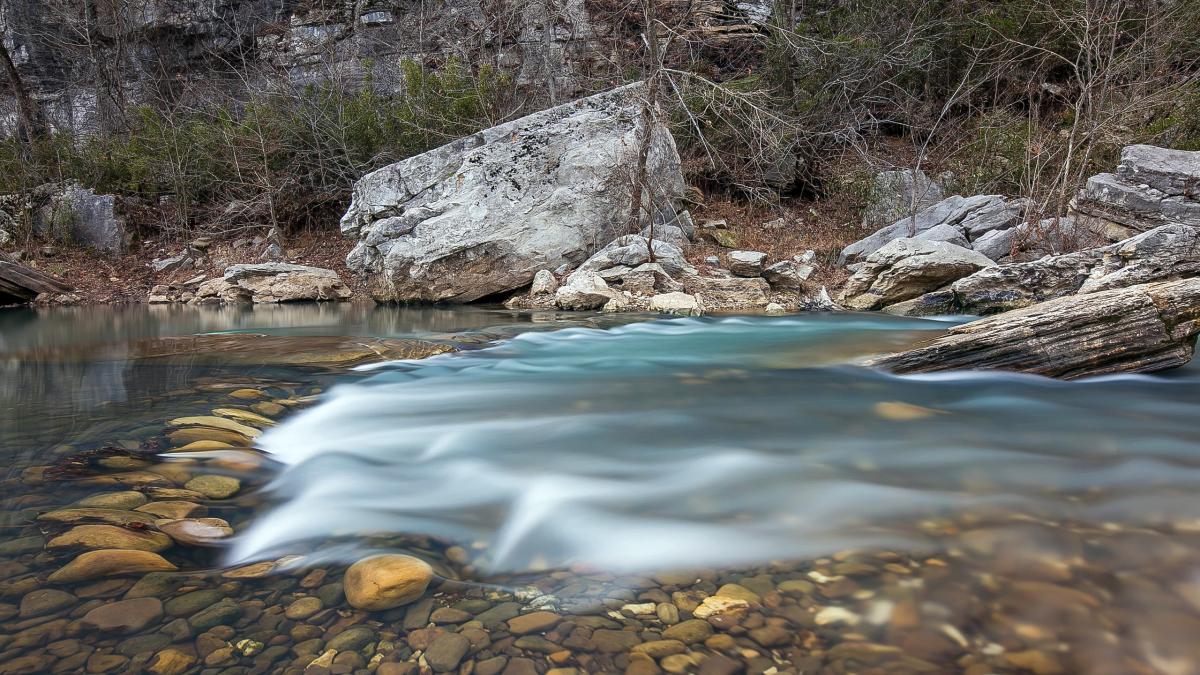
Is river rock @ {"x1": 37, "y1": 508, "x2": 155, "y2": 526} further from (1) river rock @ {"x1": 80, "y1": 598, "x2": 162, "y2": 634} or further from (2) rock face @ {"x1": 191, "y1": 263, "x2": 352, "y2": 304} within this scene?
(2) rock face @ {"x1": 191, "y1": 263, "x2": 352, "y2": 304}

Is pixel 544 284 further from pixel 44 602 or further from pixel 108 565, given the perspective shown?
pixel 44 602

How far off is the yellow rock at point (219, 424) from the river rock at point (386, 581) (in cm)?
162

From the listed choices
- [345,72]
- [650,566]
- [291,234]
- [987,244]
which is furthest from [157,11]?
[650,566]

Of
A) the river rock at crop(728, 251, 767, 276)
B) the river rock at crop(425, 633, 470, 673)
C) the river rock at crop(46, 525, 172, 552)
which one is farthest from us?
the river rock at crop(728, 251, 767, 276)

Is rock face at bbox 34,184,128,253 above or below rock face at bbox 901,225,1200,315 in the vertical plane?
above

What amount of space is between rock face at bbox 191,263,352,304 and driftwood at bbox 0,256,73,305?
276 centimetres

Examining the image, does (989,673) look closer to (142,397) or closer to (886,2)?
(142,397)

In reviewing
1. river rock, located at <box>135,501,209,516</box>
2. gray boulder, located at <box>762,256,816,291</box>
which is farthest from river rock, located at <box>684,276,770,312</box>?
river rock, located at <box>135,501,209,516</box>

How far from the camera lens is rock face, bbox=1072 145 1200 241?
8461 mm

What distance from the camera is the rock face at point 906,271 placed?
7.98 meters

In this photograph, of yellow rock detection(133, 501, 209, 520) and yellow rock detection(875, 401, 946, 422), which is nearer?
yellow rock detection(133, 501, 209, 520)

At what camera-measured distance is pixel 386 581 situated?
1.60 m

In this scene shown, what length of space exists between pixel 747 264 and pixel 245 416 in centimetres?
790

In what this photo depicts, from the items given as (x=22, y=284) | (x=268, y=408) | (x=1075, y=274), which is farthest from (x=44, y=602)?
(x=22, y=284)
